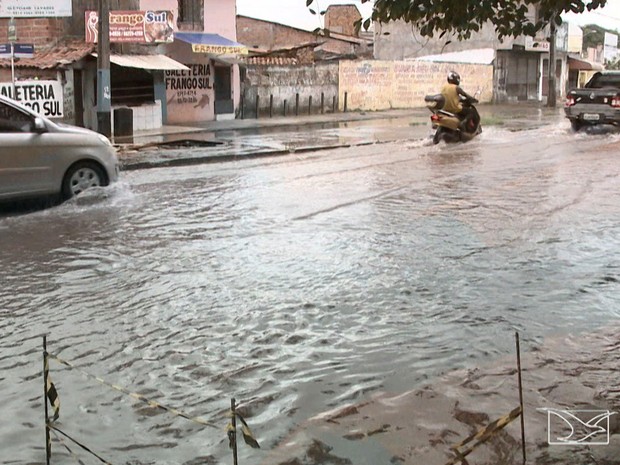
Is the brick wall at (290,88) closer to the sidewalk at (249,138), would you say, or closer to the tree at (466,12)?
the sidewalk at (249,138)

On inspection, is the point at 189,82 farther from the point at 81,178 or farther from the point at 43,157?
the point at 43,157

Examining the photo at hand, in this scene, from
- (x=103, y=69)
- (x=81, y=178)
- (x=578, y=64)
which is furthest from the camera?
(x=578, y=64)

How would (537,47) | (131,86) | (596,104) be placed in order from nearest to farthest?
(596,104) < (131,86) < (537,47)

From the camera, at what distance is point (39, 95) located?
20.8 meters

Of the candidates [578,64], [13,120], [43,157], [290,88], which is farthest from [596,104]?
[578,64]

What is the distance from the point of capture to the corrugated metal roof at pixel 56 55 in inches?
852

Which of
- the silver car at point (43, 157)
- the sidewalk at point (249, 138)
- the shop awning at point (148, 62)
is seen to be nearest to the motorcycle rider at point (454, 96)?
the sidewalk at point (249, 138)

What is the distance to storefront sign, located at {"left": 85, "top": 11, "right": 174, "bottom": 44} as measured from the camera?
21.3 m

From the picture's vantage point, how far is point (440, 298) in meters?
6.48

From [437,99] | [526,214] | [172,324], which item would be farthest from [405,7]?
[437,99]

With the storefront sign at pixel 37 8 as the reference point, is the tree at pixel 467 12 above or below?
below

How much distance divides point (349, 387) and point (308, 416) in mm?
435

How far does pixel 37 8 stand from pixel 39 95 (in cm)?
260

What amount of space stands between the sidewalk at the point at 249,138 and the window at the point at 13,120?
5.21 m
